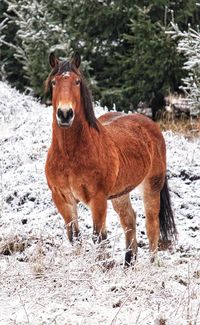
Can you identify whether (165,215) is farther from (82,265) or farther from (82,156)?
(82,265)

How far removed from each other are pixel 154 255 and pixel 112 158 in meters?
1.07

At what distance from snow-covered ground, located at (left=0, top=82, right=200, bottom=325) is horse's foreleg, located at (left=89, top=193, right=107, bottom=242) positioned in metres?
0.16

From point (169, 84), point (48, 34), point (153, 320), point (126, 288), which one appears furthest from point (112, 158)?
point (48, 34)

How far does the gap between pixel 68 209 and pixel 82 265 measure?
111cm

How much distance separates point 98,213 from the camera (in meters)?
5.78

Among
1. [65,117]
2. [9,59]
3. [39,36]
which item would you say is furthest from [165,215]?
[9,59]

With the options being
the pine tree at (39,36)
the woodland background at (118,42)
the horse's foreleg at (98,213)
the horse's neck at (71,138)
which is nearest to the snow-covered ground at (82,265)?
the horse's foreleg at (98,213)

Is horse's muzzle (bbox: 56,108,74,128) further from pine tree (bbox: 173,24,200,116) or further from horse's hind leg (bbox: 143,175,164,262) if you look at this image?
pine tree (bbox: 173,24,200,116)

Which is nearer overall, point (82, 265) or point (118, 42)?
point (82, 265)

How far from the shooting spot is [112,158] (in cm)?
595

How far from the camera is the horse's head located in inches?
211

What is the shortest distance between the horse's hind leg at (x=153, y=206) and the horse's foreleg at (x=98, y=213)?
123 cm

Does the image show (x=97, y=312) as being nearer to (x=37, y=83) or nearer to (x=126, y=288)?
(x=126, y=288)

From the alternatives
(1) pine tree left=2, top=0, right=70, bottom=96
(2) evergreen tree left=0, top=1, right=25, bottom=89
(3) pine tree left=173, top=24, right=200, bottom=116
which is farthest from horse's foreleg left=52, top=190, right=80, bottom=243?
(2) evergreen tree left=0, top=1, right=25, bottom=89
